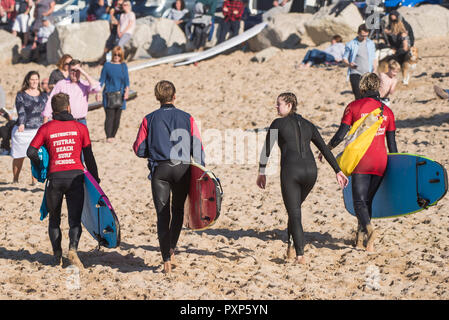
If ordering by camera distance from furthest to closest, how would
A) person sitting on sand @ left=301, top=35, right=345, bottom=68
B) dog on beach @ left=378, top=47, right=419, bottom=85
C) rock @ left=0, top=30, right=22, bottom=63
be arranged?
1. rock @ left=0, top=30, right=22, bottom=63
2. person sitting on sand @ left=301, top=35, right=345, bottom=68
3. dog on beach @ left=378, top=47, right=419, bottom=85

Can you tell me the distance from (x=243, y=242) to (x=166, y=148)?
1841mm

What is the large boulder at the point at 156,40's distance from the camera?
19.7 metres

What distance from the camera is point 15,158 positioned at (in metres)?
9.39

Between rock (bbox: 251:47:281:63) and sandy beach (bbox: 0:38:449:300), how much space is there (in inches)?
163

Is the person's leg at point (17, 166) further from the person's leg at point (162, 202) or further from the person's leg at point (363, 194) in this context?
the person's leg at point (363, 194)

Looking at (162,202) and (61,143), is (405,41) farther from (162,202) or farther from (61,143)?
(61,143)

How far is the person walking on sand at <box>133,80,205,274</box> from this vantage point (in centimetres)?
573

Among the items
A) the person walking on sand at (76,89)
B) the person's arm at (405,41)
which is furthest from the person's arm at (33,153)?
the person's arm at (405,41)

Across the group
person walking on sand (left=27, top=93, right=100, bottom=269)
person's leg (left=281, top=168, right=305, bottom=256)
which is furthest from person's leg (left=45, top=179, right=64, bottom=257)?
person's leg (left=281, top=168, right=305, bottom=256)

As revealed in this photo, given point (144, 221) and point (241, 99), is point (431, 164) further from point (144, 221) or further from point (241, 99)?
point (241, 99)

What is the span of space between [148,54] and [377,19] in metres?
6.38

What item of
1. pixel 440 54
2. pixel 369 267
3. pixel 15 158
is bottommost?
pixel 369 267

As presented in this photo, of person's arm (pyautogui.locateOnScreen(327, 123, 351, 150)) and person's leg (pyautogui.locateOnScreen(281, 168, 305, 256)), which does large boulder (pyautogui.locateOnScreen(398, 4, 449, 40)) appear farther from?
person's leg (pyautogui.locateOnScreen(281, 168, 305, 256))

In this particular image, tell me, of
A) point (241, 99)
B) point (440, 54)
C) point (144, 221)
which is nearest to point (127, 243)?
point (144, 221)
